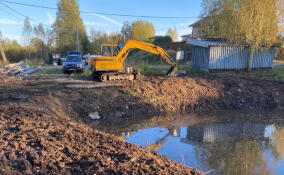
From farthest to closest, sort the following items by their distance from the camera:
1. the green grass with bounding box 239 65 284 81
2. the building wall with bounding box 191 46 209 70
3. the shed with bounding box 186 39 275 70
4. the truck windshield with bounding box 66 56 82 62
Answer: the building wall with bounding box 191 46 209 70, the shed with bounding box 186 39 275 70, the truck windshield with bounding box 66 56 82 62, the green grass with bounding box 239 65 284 81

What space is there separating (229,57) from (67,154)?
64.5ft

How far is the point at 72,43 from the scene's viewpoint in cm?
4053

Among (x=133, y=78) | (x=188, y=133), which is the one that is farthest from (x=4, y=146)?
(x=133, y=78)

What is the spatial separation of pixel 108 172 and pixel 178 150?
413 cm

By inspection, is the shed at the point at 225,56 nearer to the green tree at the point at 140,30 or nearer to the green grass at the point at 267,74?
the green grass at the point at 267,74

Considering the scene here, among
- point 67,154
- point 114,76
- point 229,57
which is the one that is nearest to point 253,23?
point 229,57

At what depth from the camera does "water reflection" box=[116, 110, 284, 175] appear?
7.18m

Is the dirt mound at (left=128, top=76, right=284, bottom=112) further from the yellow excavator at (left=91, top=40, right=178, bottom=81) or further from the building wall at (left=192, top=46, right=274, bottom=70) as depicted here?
the building wall at (left=192, top=46, right=274, bottom=70)

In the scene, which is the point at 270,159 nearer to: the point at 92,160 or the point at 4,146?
the point at 92,160

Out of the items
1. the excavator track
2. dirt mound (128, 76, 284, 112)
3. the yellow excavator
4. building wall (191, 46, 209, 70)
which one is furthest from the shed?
the excavator track

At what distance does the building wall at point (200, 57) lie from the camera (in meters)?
21.6

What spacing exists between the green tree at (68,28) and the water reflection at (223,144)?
111 feet

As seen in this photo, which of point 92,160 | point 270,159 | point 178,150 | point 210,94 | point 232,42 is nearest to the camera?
point 92,160

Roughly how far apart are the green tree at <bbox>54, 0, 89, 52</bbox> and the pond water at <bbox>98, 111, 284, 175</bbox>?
108ft
